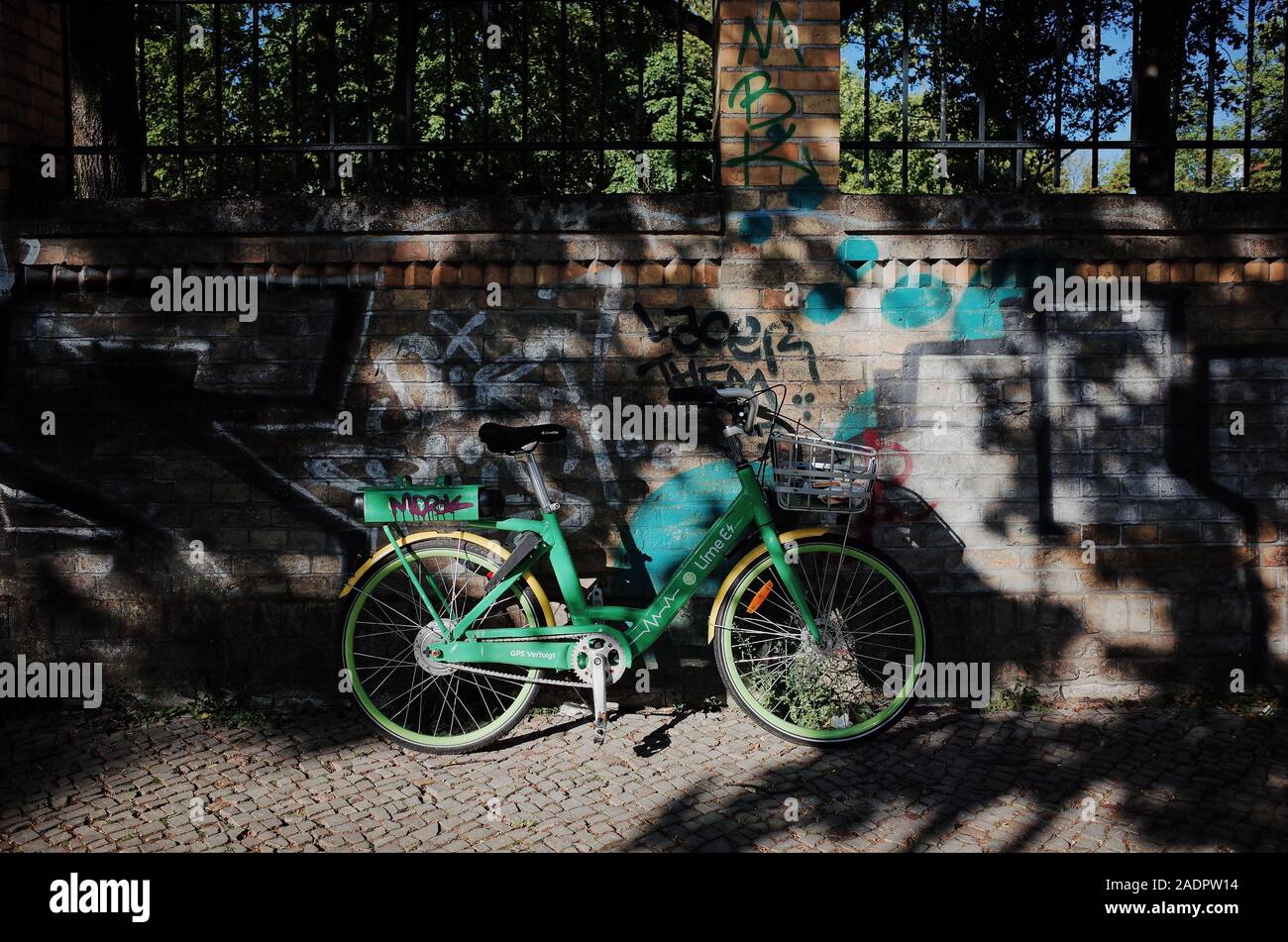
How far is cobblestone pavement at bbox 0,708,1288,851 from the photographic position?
3.27m

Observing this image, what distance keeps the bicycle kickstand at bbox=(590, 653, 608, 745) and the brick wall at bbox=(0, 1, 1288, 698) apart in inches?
22.9

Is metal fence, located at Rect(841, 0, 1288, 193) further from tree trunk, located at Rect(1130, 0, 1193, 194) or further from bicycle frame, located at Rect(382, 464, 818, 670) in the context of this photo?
bicycle frame, located at Rect(382, 464, 818, 670)

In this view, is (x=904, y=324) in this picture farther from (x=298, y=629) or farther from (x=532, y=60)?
(x=532, y=60)

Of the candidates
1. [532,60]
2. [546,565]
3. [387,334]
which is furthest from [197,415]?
[532,60]

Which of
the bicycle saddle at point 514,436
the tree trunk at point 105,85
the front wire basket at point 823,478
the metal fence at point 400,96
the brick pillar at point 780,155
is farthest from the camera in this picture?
the tree trunk at point 105,85

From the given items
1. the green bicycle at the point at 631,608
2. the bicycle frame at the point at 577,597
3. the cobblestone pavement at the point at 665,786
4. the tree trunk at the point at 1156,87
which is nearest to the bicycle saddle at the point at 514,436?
the green bicycle at the point at 631,608

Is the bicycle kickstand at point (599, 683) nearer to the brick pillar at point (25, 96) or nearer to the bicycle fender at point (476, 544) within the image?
the bicycle fender at point (476, 544)

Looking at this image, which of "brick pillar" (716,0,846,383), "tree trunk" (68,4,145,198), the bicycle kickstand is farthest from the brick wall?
"tree trunk" (68,4,145,198)

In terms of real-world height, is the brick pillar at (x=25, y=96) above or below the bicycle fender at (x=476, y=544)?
above

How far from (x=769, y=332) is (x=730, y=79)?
1.17m

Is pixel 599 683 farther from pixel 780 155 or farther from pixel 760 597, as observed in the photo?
pixel 780 155

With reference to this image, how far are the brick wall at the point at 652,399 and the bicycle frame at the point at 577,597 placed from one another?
1.42 ft

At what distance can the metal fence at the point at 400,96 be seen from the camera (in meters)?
4.92

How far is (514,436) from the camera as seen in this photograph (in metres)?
4.02
